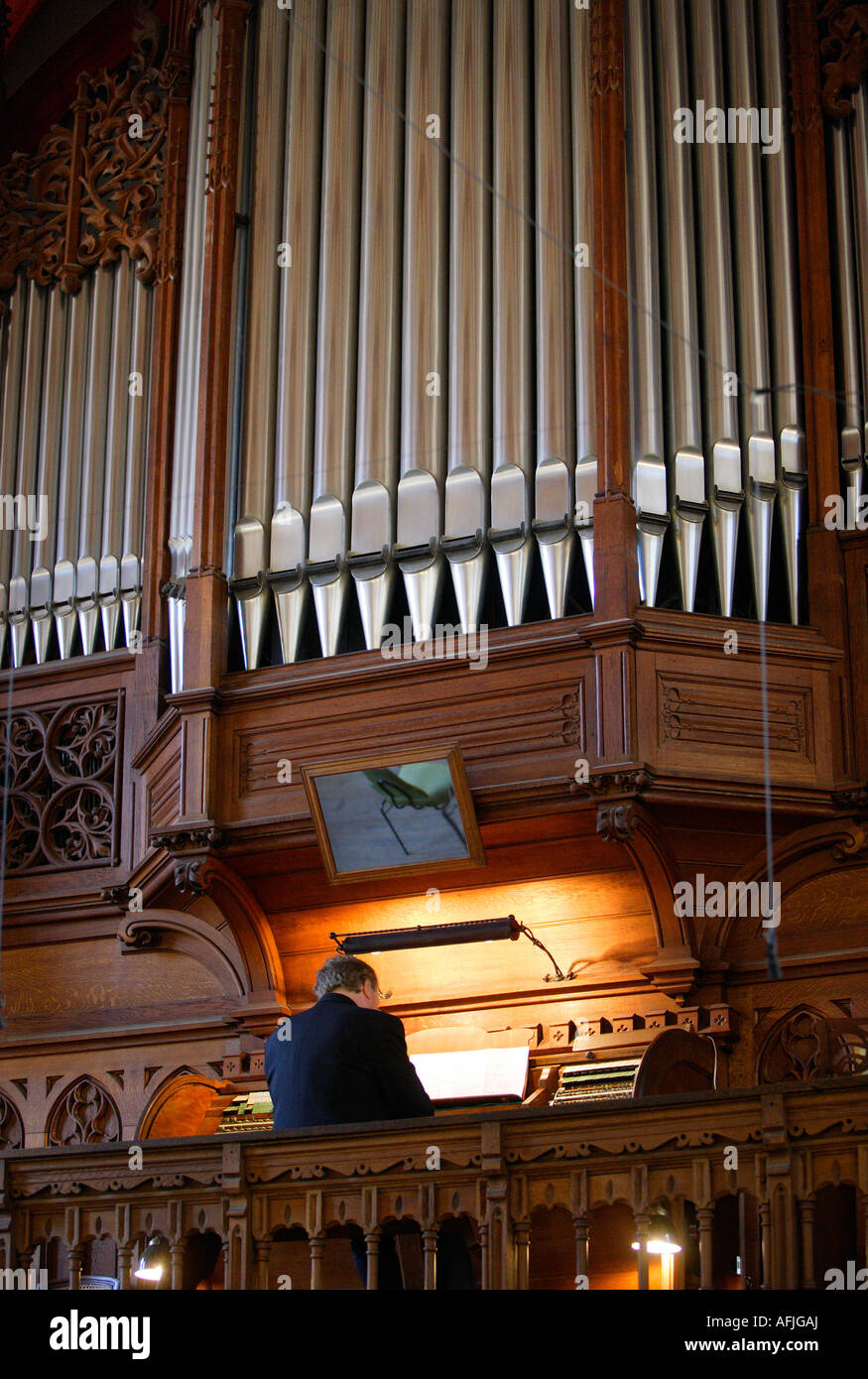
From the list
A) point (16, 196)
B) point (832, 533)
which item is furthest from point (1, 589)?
point (832, 533)

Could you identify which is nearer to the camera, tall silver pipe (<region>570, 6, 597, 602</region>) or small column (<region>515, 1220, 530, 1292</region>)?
small column (<region>515, 1220, 530, 1292</region>)

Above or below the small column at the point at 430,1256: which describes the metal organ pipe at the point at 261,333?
above

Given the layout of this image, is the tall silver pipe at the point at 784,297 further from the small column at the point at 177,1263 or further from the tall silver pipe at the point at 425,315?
the small column at the point at 177,1263

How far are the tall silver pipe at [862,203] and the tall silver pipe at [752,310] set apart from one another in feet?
1.48

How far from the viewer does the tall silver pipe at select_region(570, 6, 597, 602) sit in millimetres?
9094

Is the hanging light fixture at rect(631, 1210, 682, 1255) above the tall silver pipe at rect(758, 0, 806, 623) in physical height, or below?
below

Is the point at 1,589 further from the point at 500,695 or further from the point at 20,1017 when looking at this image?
Answer: the point at 500,695

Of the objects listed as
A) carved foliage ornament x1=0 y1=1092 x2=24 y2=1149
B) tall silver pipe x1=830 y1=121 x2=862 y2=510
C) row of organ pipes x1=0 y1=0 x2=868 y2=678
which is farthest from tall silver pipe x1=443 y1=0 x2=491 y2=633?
carved foliage ornament x1=0 y1=1092 x2=24 y2=1149

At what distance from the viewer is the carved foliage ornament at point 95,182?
11.6 metres

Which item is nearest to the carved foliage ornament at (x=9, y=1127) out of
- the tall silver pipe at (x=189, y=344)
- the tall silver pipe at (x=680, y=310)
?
the tall silver pipe at (x=189, y=344)

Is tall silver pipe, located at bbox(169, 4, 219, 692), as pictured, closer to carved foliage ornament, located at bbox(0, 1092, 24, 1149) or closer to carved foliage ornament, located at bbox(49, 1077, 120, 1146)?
carved foliage ornament, located at bbox(49, 1077, 120, 1146)

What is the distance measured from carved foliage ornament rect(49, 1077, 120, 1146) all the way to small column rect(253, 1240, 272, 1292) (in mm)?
2858

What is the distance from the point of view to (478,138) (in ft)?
33.3

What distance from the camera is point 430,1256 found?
6.83 meters
